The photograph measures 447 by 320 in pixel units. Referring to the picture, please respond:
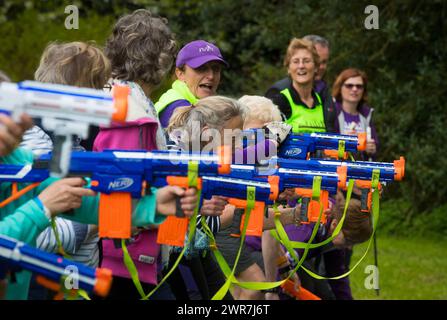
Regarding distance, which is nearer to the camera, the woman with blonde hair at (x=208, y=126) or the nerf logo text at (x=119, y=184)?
Result: the nerf logo text at (x=119, y=184)

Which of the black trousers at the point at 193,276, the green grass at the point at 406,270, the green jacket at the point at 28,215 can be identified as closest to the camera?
the green jacket at the point at 28,215

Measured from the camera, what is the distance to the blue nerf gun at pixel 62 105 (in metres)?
3.22

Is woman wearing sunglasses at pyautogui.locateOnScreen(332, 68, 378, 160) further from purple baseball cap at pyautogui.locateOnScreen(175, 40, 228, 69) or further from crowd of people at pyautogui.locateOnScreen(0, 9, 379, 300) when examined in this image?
purple baseball cap at pyautogui.locateOnScreen(175, 40, 228, 69)

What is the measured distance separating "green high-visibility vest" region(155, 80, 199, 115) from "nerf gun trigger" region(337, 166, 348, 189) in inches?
40.5

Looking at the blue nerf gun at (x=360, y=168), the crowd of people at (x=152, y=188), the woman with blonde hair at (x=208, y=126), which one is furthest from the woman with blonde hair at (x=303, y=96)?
the woman with blonde hair at (x=208, y=126)

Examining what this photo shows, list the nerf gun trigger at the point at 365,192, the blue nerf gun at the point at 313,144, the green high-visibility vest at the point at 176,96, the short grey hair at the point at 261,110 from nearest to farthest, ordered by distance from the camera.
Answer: the nerf gun trigger at the point at 365,192 → the green high-visibility vest at the point at 176,96 → the blue nerf gun at the point at 313,144 → the short grey hair at the point at 261,110

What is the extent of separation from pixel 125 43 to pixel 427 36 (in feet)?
32.6

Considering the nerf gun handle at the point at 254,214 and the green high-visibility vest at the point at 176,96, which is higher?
the green high-visibility vest at the point at 176,96

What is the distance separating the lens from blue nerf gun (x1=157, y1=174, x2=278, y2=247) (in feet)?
14.7

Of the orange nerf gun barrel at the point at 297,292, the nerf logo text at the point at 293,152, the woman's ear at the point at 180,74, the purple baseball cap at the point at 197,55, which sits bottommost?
the orange nerf gun barrel at the point at 297,292

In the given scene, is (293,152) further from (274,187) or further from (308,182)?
(274,187)

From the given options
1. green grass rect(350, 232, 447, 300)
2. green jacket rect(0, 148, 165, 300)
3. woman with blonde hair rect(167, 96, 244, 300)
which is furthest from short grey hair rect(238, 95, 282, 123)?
green grass rect(350, 232, 447, 300)

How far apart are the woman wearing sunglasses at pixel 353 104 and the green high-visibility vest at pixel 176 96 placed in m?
3.43

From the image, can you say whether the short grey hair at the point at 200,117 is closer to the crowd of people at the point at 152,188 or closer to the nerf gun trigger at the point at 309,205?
the crowd of people at the point at 152,188
